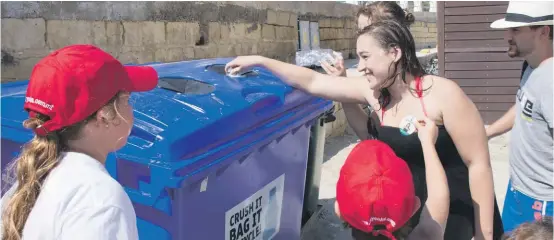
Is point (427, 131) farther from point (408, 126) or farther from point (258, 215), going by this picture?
point (258, 215)

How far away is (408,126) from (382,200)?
51 centimetres

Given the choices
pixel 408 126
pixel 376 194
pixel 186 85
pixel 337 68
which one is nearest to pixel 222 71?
pixel 186 85

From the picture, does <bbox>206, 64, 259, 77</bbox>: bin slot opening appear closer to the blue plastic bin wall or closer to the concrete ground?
the blue plastic bin wall

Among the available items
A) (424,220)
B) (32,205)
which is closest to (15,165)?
(32,205)

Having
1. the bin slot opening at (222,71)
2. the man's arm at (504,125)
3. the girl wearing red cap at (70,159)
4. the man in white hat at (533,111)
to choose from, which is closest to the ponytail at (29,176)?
the girl wearing red cap at (70,159)

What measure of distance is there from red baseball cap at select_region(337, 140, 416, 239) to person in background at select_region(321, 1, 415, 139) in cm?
80

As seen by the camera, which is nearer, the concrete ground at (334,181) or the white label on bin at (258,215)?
the white label on bin at (258,215)

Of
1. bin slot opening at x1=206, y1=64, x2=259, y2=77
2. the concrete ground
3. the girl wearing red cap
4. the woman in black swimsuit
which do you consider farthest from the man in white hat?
the girl wearing red cap

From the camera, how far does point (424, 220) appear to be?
1.59 metres

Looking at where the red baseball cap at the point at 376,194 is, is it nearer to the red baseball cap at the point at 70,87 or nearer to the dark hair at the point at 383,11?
the red baseball cap at the point at 70,87

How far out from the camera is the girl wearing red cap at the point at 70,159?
105 cm

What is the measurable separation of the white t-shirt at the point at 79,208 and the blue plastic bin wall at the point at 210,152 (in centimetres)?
47

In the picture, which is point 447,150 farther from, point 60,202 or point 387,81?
point 60,202

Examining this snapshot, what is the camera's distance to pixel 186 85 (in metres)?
2.21
